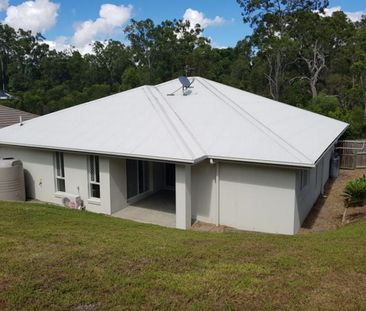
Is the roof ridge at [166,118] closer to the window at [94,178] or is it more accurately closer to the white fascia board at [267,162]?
the white fascia board at [267,162]

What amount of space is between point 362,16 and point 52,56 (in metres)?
53.8

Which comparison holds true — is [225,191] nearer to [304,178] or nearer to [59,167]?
[304,178]

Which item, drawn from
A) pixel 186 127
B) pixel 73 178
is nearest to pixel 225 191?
pixel 186 127

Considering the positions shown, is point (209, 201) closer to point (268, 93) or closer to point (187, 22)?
point (268, 93)

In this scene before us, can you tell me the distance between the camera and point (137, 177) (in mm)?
14312

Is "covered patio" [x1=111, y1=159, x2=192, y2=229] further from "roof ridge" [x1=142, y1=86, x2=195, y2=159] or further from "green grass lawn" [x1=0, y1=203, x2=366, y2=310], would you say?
"green grass lawn" [x1=0, y1=203, x2=366, y2=310]

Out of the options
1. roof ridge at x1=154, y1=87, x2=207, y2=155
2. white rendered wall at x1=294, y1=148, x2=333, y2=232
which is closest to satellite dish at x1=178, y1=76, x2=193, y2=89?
roof ridge at x1=154, y1=87, x2=207, y2=155

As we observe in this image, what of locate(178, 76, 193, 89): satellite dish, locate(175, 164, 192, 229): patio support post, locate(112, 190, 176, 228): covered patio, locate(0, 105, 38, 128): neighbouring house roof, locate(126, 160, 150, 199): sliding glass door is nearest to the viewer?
locate(175, 164, 192, 229): patio support post

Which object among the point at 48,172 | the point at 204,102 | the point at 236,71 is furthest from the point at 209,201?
the point at 236,71

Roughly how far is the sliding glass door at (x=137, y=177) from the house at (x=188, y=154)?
1.5 inches

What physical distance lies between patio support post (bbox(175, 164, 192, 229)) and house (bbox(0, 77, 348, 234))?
30 millimetres

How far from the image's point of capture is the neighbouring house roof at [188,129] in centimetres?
1137

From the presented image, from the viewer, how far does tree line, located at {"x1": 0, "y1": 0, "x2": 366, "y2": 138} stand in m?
39.4

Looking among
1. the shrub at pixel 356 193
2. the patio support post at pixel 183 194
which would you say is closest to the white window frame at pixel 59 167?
the patio support post at pixel 183 194
